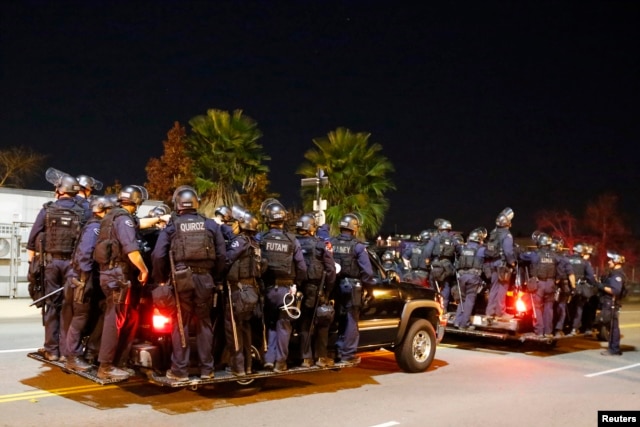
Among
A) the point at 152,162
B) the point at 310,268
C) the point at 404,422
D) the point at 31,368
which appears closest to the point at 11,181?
the point at 152,162

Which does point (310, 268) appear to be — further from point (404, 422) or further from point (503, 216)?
point (503, 216)

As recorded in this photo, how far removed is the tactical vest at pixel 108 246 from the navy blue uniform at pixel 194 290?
382mm

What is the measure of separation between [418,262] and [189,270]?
754cm

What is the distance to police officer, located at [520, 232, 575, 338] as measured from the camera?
12719mm

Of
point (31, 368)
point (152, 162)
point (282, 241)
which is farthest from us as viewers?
point (152, 162)

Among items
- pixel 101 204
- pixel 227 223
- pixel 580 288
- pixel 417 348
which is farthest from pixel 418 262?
pixel 101 204

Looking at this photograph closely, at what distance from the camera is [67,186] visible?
8.74 metres

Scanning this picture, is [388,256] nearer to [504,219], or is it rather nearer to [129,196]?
[504,219]

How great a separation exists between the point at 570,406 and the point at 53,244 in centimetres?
660

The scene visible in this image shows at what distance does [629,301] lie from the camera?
3216cm

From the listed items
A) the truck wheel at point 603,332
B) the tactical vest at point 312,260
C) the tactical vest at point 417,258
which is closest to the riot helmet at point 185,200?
the tactical vest at point 312,260

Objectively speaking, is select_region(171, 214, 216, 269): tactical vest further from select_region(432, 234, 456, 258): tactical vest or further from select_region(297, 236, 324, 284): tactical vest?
select_region(432, 234, 456, 258): tactical vest

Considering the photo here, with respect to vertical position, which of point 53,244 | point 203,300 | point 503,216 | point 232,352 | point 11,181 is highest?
point 11,181

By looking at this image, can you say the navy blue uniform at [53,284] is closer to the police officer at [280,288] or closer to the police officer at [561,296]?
the police officer at [280,288]
